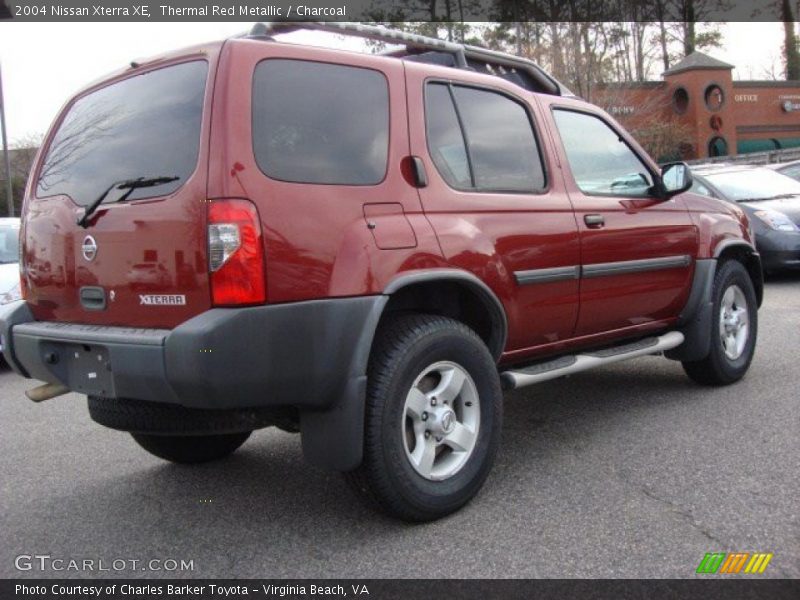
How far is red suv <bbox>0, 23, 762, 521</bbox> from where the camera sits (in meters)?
2.83

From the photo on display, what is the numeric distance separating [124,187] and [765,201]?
930 centimetres

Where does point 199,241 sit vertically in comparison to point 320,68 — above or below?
below

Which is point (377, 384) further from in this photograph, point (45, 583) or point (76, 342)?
point (45, 583)

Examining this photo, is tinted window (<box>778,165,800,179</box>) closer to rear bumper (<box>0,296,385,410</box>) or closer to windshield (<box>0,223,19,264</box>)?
windshield (<box>0,223,19,264</box>)

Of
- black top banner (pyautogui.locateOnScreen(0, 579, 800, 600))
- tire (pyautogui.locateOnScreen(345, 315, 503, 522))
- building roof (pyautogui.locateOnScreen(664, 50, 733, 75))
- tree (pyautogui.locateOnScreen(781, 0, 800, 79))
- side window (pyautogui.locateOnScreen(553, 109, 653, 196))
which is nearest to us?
black top banner (pyautogui.locateOnScreen(0, 579, 800, 600))

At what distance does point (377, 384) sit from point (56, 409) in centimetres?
379

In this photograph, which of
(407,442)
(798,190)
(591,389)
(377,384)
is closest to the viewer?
(377,384)

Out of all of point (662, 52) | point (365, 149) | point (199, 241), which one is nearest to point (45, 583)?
point (199, 241)

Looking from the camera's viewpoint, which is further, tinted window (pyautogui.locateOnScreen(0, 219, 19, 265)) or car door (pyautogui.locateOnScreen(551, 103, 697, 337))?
tinted window (pyautogui.locateOnScreen(0, 219, 19, 265))

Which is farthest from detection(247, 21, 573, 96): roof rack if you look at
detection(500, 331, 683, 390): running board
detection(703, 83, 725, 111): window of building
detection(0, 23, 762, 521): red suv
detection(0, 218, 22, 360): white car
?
detection(703, 83, 725, 111): window of building

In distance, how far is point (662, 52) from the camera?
40.6 metres

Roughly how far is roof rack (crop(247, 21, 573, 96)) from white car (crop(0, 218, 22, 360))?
457 centimetres

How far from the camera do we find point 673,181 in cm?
488

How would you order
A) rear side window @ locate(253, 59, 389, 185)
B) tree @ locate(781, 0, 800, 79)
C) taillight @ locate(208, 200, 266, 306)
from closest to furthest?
taillight @ locate(208, 200, 266, 306)
rear side window @ locate(253, 59, 389, 185)
tree @ locate(781, 0, 800, 79)
